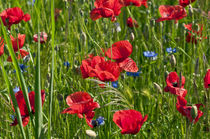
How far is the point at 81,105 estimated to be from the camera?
1087 millimetres

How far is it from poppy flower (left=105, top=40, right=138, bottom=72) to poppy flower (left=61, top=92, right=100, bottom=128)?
0.26m

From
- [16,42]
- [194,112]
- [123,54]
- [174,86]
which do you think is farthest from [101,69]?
[16,42]

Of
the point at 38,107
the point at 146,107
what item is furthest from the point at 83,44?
the point at 38,107

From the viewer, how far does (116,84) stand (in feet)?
5.46

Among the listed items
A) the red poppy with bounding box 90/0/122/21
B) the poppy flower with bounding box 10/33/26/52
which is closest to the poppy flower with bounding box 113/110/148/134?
the red poppy with bounding box 90/0/122/21

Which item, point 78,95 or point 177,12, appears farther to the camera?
point 177,12

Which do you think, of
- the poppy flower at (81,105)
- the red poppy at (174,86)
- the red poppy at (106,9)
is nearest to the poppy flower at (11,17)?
the red poppy at (106,9)

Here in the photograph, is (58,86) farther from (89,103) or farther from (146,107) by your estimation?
(89,103)

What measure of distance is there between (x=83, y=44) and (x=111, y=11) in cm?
28

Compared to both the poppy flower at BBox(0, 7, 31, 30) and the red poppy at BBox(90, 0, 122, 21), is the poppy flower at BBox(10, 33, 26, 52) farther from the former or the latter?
the red poppy at BBox(90, 0, 122, 21)

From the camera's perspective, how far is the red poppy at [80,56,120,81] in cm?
117

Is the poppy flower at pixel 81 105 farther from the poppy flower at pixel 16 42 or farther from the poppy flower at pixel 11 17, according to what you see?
the poppy flower at pixel 11 17

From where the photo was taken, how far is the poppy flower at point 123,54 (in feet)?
4.38

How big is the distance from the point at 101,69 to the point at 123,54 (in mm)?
172
